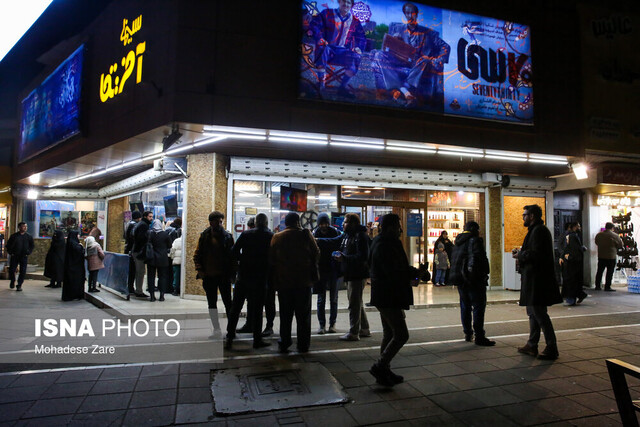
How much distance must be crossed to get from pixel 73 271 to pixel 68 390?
6718mm

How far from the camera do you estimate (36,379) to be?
4.58 meters

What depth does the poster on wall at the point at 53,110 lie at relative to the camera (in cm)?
1170

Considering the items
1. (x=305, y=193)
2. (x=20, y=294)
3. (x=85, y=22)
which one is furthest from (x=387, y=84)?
(x=20, y=294)

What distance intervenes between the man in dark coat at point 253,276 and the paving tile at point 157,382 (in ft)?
4.26

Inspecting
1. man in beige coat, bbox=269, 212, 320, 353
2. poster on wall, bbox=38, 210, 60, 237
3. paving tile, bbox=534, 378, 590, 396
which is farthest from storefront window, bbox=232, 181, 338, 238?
poster on wall, bbox=38, 210, 60, 237

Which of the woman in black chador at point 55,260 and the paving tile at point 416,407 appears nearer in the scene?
the paving tile at point 416,407

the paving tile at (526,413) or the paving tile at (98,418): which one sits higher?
the paving tile at (98,418)

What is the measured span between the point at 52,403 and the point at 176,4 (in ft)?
23.9

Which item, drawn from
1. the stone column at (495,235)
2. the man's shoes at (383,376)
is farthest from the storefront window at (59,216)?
the man's shoes at (383,376)

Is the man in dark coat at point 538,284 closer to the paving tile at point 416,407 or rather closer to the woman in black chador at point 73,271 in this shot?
the paving tile at point 416,407

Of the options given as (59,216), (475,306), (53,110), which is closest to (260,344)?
(475,306)

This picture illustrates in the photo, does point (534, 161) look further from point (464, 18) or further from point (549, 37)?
point (464, 18)

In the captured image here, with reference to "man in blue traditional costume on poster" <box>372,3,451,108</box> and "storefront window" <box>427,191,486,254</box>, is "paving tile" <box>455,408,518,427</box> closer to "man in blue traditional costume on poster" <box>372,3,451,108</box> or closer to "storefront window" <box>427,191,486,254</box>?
"man in blue traditional costume on poster" <box>372,3,451,108</box>

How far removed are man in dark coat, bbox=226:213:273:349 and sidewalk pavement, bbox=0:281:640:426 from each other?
32 centimetres
